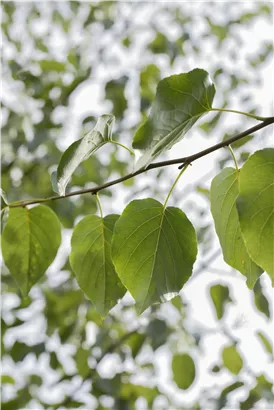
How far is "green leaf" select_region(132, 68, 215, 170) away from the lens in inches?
17.8

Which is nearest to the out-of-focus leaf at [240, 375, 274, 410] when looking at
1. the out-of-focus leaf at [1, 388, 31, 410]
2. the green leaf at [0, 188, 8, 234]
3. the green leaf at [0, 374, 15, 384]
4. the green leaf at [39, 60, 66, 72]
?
the out-of-focus leaf at [1, 388, 31, 410]

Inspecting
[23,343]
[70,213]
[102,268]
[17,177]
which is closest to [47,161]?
[70,213]

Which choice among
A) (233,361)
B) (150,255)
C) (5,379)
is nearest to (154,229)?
(150,255)

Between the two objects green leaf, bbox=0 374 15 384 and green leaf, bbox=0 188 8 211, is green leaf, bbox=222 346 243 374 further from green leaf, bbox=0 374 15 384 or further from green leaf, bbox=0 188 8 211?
green leaf, bbox=0 188 8 211

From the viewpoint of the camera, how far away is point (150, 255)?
1.79 feet

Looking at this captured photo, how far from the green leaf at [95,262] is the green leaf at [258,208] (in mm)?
213

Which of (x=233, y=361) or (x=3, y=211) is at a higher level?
(x=3, y=211)

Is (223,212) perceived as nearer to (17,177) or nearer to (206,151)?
(206,151)

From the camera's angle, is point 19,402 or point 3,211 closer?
point 3,211

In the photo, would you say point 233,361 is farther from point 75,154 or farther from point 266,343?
point 75,154

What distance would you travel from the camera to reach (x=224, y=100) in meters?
2.04

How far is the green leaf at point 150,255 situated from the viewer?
0.53 metres

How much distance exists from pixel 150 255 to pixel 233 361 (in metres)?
0.83

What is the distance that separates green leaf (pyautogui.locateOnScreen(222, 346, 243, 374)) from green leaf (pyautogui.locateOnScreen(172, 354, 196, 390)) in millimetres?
86
